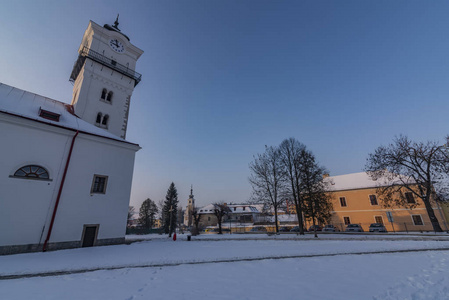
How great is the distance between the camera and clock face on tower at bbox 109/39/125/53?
76.2 feet

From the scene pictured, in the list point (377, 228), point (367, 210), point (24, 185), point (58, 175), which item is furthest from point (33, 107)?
point (367, 210)

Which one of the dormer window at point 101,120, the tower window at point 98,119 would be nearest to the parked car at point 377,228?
the dormer window at point 101,120

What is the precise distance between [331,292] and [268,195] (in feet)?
72.5

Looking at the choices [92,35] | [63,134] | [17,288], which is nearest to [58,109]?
[63,134]

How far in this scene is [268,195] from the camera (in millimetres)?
26656

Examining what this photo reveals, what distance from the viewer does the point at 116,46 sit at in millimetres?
23641

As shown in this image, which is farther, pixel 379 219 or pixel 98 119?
pixel 379 219

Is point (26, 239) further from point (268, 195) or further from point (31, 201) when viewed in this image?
point (268, 195)

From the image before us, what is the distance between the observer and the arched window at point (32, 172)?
12141mm

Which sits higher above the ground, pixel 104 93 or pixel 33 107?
pixel 104 93

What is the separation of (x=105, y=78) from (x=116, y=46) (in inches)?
205

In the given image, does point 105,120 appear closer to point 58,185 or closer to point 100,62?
point 100,62

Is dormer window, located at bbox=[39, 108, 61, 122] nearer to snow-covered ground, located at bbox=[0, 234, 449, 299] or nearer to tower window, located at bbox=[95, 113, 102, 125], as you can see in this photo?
tower window, located at bbox=[95, 113, 102, 125]

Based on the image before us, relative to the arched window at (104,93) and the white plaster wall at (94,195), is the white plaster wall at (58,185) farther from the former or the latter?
the arched window at (104,93)
